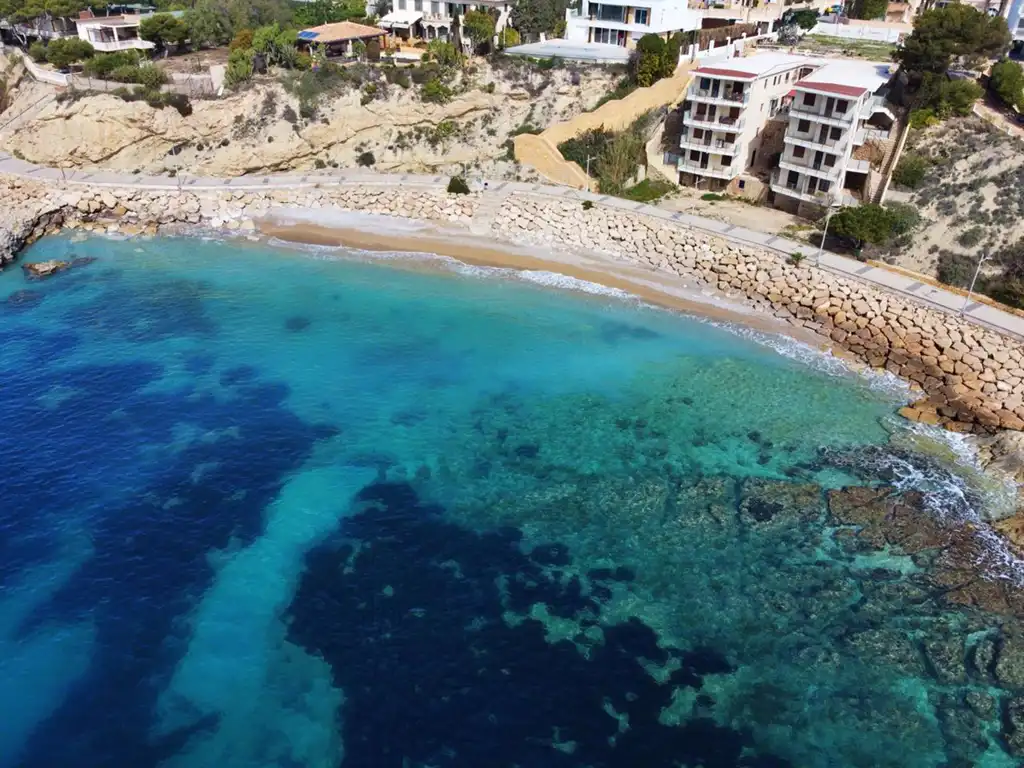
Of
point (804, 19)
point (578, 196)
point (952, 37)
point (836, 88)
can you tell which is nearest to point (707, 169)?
point (578, 196)

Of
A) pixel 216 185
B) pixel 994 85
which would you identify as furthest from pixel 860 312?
pixel 216 185

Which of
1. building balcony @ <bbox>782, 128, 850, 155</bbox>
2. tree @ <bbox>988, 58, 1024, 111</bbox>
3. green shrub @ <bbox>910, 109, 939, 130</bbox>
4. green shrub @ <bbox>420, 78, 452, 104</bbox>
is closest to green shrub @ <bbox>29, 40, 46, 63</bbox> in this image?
green shrub @ <bbox>420, 78, 452, 104</bbox>

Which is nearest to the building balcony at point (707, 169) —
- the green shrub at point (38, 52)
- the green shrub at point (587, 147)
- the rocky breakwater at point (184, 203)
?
the green shrub at point (587, 147)

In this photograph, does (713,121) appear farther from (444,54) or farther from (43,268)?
(43,268)

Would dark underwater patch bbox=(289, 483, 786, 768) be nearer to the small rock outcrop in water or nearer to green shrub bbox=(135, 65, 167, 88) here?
the small rock outcrop in water

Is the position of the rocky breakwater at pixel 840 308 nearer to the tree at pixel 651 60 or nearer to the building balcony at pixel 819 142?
the building balcony at pixel 819 142

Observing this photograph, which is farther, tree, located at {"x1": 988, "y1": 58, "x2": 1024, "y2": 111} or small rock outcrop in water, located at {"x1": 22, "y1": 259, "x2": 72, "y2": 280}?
tree, located at {"x1": 988, "y1": 58, "x2": 1024, "y2": 111}
